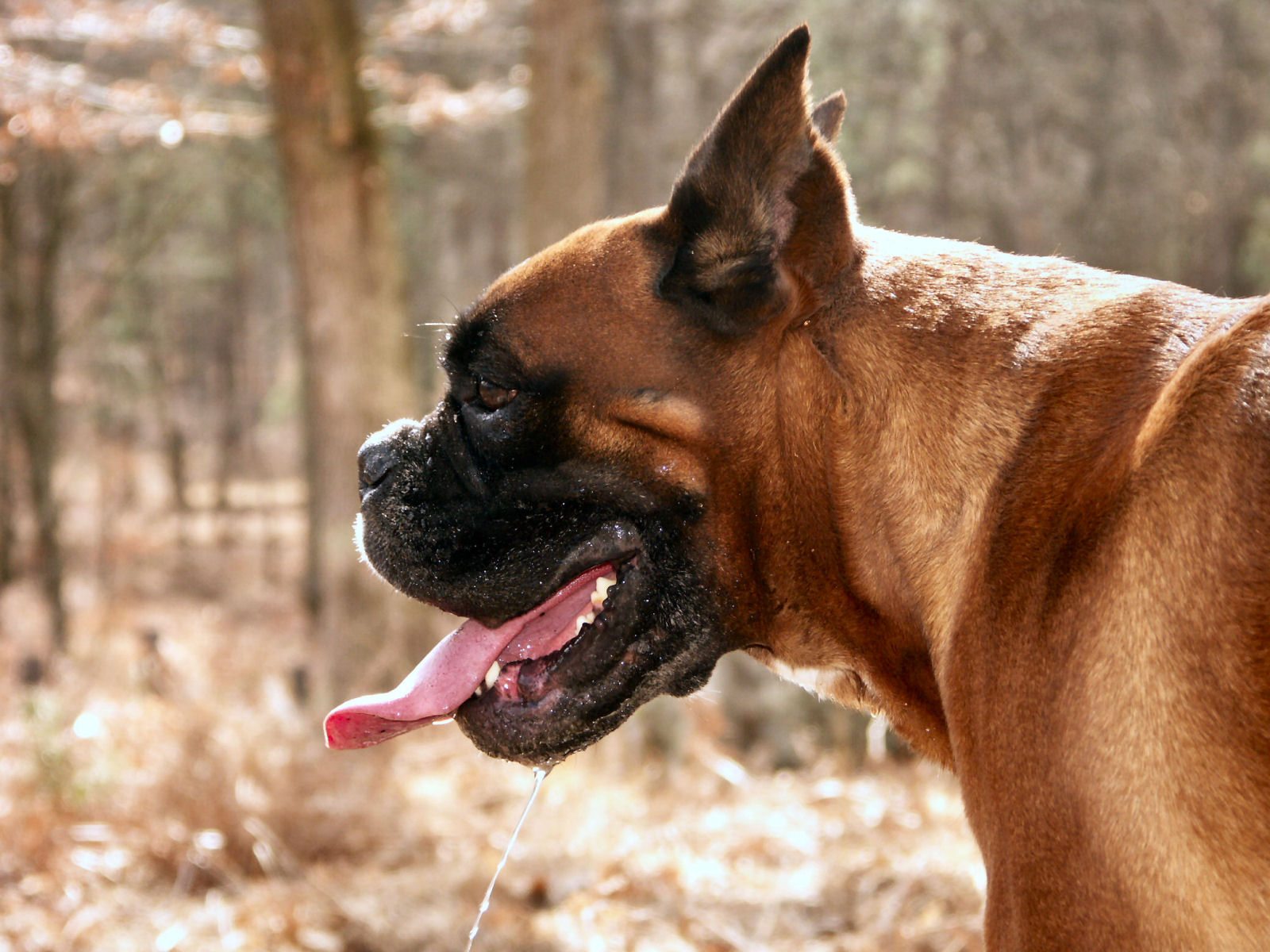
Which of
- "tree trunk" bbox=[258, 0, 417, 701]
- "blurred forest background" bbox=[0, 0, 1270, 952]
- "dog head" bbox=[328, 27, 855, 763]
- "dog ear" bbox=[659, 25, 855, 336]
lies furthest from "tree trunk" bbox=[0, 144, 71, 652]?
"dog ear" bbox=[659, 25, 855, 336]

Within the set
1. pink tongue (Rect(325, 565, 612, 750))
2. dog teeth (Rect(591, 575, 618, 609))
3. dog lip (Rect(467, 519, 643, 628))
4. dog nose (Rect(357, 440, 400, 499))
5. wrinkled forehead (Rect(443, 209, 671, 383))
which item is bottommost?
pink tongue (Rect(325, 565, 612, 750))

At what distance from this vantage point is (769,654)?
300 cm

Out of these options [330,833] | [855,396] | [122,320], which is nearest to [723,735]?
[330,833]

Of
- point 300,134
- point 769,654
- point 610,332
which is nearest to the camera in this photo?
point 610,332

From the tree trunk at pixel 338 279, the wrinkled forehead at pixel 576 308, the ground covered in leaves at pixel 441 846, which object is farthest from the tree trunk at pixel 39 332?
the wrinkled forehead at pixel 576 308

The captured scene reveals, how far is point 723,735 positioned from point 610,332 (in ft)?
22.1

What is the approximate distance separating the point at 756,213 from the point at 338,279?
17.8ft

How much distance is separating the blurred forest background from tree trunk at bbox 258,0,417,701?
22mm

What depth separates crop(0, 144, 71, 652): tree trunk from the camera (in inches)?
527

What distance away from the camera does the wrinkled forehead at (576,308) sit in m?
2.76

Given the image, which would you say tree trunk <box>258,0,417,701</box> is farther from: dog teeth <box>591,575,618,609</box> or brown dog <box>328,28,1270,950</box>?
dog teeth <box>591,575,618,609</box>

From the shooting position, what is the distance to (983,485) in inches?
94.9

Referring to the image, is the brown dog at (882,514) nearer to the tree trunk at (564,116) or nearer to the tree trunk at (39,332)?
the tree trunk at (564,116)

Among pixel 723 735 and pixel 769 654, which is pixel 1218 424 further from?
pixel 723 735
